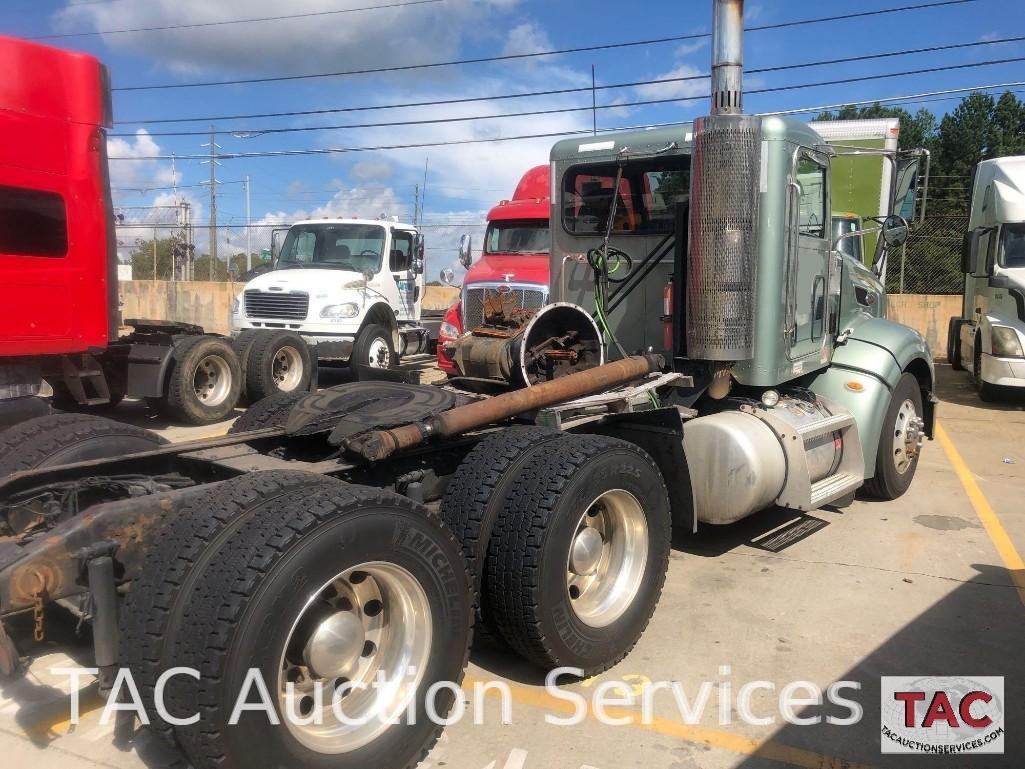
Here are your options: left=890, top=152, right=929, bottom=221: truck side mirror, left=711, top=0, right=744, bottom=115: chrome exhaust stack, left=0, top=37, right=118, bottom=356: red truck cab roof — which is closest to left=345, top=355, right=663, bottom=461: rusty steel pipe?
left=711, top=0, right=744, bottom=115: chrome exhaust stack

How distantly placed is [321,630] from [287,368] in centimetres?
897

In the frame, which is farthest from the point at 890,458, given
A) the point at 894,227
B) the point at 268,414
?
the point at 268,414

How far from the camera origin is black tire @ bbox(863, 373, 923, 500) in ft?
20.5

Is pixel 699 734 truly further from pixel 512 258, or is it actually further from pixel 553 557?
pixel 512 258

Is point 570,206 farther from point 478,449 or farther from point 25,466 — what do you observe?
point 25,466

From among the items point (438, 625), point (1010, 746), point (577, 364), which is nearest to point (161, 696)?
point (438, 625)

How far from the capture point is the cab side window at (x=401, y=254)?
547 inches

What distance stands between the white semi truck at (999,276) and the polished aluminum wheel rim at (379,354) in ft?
29.2

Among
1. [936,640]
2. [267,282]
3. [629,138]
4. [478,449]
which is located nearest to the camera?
[478,449]

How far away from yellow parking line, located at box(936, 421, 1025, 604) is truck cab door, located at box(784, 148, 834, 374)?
170 centimetres

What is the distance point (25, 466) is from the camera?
12.0ft

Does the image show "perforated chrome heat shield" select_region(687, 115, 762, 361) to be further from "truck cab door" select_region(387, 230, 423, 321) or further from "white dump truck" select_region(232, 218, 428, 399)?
"truck cab door" select_region(387, 230, 423, 321)

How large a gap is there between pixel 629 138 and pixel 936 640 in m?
3.65

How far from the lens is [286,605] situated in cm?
242
